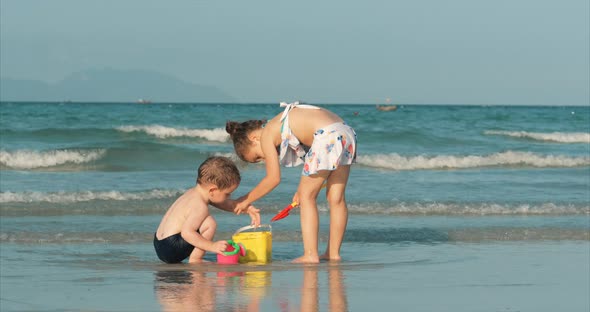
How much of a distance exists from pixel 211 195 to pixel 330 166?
2.74 feet

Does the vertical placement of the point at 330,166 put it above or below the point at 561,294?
above

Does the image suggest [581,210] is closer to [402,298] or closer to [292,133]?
[292,133]

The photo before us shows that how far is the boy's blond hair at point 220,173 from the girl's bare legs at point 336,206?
0.71m

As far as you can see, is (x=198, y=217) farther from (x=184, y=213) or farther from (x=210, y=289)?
(x=210, y=289)

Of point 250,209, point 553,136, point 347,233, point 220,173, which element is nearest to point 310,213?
point 250,209

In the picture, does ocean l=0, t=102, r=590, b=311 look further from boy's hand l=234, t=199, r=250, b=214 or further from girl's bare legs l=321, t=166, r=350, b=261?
boy's hand l=234, t=199, r=250, b=214

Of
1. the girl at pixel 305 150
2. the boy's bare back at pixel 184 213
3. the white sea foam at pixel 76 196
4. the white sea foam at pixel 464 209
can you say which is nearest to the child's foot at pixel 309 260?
the girl at pixel 305 150

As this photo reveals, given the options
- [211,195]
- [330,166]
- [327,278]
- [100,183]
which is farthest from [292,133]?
[100,183]

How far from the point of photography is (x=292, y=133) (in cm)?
575

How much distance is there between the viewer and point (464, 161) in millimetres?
16109

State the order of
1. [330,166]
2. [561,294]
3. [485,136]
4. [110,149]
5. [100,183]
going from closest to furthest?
[561,294] → [330,166] → [100,183] → [110,149] → [485,136]

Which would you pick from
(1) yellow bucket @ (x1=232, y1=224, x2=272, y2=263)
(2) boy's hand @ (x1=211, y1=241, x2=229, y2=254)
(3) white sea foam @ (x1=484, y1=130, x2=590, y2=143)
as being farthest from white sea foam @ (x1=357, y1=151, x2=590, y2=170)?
(2) boy's hand @ (x1=211, y1=241, x2=229, y2=254)

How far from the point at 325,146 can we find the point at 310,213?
50cm

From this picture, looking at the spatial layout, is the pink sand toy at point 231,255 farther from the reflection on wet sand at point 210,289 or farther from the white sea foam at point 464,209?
the white sea foam at point 464,209
